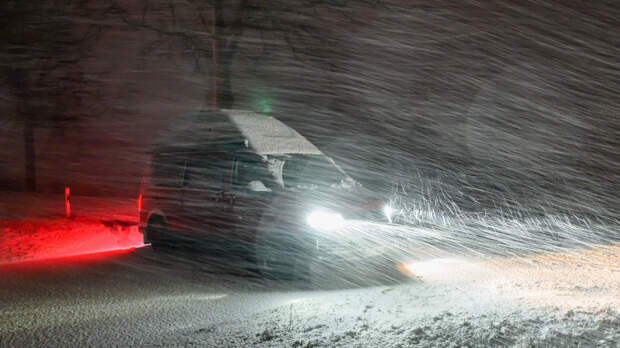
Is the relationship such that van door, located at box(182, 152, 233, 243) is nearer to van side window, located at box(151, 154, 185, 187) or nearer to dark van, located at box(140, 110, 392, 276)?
dark van, located at box(140, 110, 392, 276)

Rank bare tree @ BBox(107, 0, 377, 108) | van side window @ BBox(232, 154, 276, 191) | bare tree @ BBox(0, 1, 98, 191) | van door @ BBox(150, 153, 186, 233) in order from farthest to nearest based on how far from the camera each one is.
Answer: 1. bare tree @ BBox(0, 1, 98, 191)
2. bare tree @ BBox(107, 0, 377, 108)
3. van door @ BBox(150, 153, 186, 233)
4. van side window @ BBox(232, 154, 276, 191)

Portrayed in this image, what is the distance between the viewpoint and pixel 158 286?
5.95 m

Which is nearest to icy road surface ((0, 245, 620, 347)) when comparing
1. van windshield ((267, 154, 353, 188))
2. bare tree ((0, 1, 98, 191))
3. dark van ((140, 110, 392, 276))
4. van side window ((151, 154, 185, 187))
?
dark van ((140, 110, 392, 276))

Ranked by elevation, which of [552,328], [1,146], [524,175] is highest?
[552,328]

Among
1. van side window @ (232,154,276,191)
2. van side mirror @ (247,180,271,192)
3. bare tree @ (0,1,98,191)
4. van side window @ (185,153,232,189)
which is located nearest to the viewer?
van side mirror @ (247,180,271,192)

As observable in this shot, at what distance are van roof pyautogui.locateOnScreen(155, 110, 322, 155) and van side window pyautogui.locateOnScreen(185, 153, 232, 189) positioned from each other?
33cm

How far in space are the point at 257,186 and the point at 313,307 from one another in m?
2.49

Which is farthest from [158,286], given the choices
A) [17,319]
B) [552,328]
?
[552,328]

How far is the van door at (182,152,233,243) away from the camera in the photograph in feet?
22.6

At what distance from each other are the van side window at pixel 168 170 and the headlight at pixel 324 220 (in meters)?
2.35

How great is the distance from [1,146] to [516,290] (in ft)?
52.8

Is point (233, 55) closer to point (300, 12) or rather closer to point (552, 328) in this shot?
point (300, 12)

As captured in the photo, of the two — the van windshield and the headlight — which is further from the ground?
the van windshield

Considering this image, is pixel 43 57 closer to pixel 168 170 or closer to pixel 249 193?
pixel 168 170
